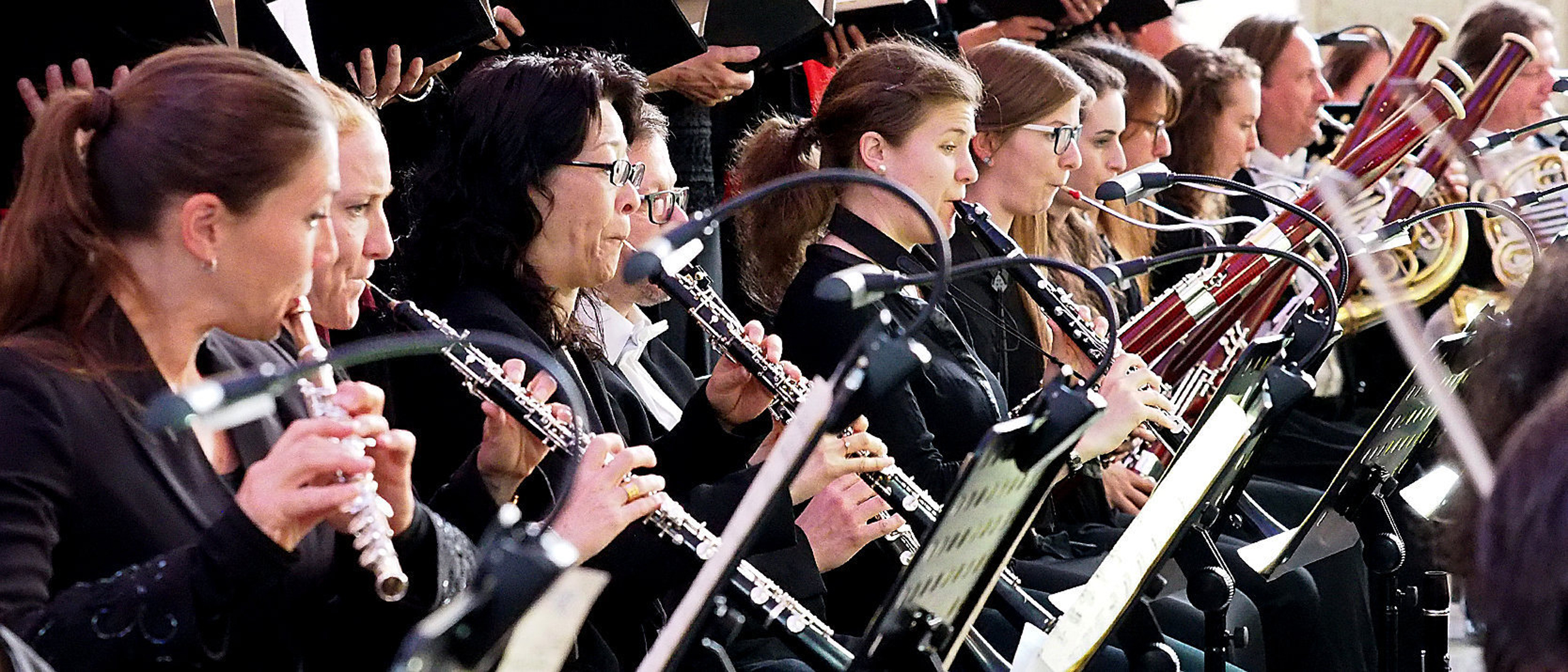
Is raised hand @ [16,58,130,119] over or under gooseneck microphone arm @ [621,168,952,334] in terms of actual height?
under

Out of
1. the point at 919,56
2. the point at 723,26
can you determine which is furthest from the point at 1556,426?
the point at 723,26

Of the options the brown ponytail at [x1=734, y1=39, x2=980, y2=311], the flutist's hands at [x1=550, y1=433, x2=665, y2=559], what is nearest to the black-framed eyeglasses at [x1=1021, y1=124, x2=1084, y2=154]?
the brown ponytail at [x1=734, y1=39, x2=980, y2=311]

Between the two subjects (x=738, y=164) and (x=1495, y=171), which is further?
(x=1495, y=171)

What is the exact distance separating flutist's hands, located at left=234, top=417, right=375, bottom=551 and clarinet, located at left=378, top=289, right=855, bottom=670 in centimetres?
61

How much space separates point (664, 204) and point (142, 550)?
1570 mm

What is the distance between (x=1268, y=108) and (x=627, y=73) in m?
3.49

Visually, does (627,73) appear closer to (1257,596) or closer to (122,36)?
(122,36)

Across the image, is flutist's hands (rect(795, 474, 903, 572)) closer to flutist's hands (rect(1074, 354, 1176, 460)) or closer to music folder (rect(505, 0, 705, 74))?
flutist's hands (rect(1074, 354, 1176, 460))

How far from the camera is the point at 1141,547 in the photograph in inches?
86.0

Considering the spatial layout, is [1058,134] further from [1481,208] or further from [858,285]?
[858,285]

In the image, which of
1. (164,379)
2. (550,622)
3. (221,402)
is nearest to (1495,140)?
(164,379)

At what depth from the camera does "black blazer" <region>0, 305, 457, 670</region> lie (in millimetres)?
1791

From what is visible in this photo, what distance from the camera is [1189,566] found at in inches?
111

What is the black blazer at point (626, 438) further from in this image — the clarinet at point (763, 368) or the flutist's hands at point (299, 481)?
the flutist's hands at point (299, 481)
